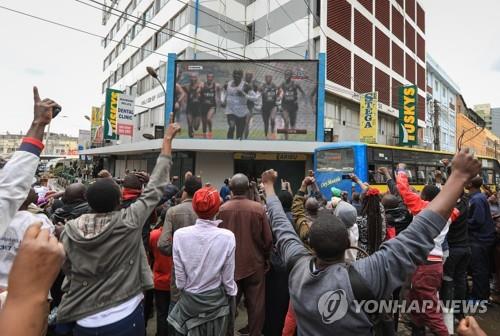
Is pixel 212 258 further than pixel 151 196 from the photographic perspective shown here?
Yes

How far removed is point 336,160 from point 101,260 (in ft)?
43.2

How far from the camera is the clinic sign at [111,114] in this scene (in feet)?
80.9

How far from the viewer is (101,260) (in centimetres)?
222

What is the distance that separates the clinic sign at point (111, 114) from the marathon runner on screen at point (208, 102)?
856 centimetres

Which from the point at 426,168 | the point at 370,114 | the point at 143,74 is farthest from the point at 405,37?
the point at 143,74

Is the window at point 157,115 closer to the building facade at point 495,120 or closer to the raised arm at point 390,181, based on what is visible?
the raised arm at point 390,181

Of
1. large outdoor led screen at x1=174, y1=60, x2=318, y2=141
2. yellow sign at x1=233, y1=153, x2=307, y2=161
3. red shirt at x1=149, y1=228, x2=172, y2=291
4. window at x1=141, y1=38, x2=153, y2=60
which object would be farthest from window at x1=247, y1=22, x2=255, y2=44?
red shirt at x1=149, y1=228, x2=172, y2=291

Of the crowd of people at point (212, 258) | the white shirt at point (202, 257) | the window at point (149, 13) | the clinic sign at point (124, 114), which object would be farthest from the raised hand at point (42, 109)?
the window at point (149, 13)

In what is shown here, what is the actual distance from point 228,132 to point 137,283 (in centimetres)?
1735

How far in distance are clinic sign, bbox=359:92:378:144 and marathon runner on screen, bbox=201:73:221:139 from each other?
9.33m

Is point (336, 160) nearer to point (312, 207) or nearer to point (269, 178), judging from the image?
point (312, 207)

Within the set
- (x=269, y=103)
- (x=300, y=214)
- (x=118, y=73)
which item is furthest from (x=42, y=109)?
(x=118, y=73)

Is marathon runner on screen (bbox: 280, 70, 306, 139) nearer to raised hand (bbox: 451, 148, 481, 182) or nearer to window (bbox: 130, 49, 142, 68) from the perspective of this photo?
window (bbox: 130, 49, 142, 68)

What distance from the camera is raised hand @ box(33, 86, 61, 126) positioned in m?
1.78
